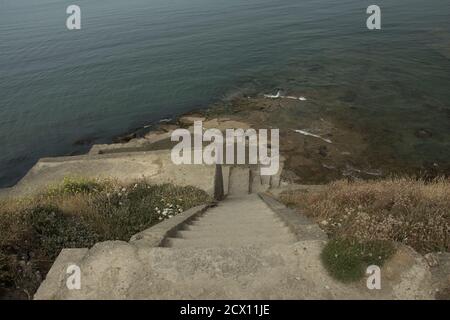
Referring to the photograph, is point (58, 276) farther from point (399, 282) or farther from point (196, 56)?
point (196, 56)

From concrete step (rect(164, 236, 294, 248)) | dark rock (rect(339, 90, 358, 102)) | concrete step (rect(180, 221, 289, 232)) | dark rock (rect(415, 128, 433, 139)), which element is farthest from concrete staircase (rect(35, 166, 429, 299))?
dark rock (rect(339, 90, 358, 102))

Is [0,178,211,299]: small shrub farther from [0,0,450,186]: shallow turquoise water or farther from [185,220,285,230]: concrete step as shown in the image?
[0,0,450,186]: shallow turquoise water

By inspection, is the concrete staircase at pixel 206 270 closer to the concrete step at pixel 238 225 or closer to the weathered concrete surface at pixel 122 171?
the concrete step at pixel 238 225

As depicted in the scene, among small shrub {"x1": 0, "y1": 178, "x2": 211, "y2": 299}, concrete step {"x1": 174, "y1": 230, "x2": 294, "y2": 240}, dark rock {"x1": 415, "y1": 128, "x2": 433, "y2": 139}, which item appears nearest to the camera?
small shrub {"x1": 0, "y1": 178, "x2": 211, "y2": 299}

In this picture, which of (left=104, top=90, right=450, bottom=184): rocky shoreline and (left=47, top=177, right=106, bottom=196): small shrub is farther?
(left=104, top=90, right=450, bottom=184): rocky shoreline

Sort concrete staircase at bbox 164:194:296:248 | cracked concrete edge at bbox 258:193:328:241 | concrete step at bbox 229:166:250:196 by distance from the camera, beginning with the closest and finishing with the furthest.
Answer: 1. cracked concrete edge at bbox 258:193:328:241
2. concrete staircase at bbox 164:194:296:248
3. concrete step at bbox 229:166:250:196

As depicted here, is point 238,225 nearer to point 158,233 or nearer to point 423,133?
point 158,233

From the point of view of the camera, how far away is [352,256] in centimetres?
537

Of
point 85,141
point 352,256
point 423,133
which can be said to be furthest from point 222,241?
point 85,141

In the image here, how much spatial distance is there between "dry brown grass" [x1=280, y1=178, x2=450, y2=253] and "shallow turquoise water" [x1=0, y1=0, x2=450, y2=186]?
34.5ft

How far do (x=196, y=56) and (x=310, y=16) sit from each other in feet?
50.7

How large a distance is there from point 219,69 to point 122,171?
61.5 ft

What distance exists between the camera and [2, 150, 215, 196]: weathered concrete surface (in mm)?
15523

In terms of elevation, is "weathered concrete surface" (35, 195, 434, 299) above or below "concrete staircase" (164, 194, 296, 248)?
above
